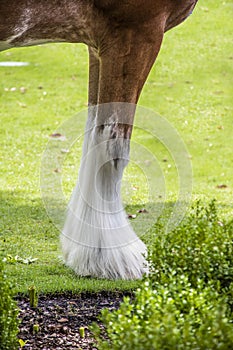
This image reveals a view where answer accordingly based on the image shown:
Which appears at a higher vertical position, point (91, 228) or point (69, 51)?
point (69, 51)

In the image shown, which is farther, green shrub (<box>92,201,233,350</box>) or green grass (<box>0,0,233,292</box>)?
green grass (<box>0,0,233,292</box>)

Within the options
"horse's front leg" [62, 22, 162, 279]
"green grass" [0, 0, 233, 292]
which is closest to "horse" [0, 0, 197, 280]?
"horse's front leg" [62, 22, 162, 279]

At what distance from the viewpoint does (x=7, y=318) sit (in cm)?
323

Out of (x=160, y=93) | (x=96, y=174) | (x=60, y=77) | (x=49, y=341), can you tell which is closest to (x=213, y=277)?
(x=49, y=341)

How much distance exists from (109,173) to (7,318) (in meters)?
1.88

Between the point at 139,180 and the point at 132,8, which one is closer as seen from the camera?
the point at 132,8

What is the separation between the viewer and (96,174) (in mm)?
4953

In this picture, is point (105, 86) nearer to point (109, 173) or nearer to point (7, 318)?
point (109, 173)

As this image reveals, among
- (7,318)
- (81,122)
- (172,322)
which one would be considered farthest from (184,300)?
(81,122)

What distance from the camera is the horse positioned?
4.56 meters

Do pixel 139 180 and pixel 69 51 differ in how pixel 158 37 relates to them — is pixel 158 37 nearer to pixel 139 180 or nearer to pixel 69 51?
pixel 139 180

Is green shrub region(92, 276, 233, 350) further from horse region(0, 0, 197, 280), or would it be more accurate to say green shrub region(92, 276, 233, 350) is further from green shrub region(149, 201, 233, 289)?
horse region(0, 0, 197, 280)

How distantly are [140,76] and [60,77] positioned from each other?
8901 mm

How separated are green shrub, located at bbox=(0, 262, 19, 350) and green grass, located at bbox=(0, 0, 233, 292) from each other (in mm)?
1524
